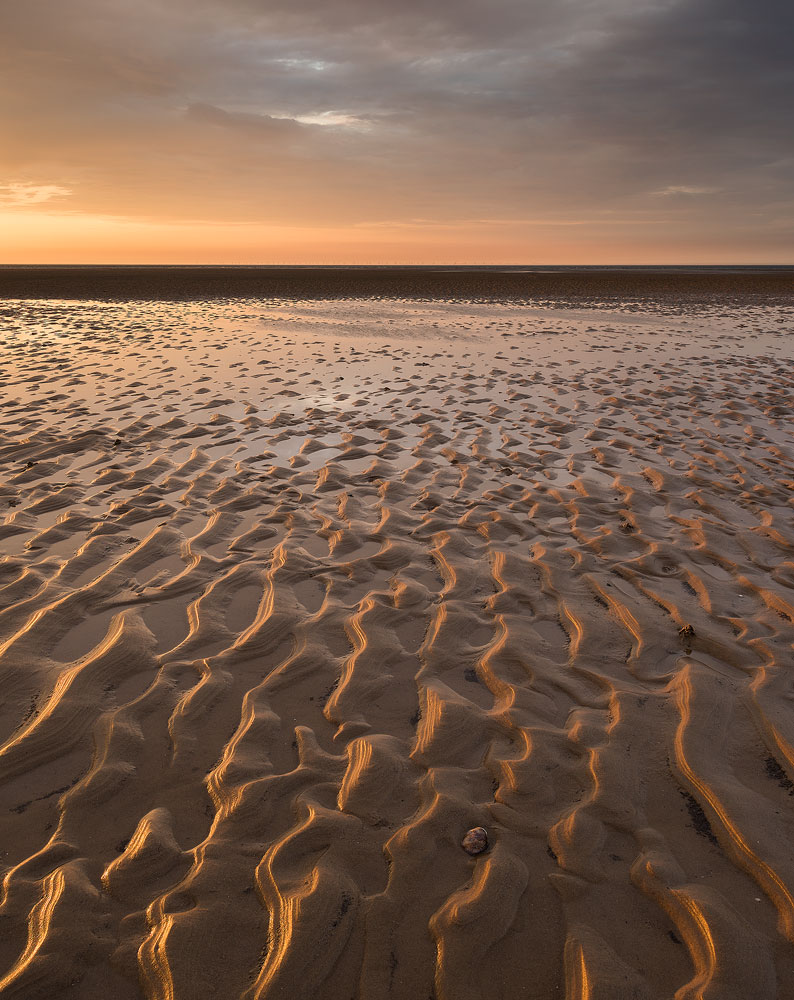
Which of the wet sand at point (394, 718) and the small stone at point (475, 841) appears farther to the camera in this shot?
the small stone at point (475, 841)

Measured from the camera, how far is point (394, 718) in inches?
151

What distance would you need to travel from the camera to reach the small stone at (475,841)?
289 cm

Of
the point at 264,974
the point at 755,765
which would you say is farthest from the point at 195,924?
the point at 755,765

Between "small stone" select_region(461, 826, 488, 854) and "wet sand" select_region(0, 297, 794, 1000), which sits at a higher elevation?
"small stone" select_region(461, 826, 488, 854)

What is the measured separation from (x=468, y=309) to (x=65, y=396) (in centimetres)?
2538

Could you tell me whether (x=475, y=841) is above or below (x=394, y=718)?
above

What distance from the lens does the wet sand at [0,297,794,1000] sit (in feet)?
8.21

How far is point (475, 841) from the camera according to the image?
2.91m

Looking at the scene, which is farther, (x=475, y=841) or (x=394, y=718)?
(x=394, y=718)

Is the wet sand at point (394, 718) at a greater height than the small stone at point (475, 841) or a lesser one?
lesser

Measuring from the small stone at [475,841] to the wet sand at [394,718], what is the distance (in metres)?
0.04

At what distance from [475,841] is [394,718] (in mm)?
1024

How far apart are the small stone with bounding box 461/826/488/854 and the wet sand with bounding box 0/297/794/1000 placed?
0.13 feet

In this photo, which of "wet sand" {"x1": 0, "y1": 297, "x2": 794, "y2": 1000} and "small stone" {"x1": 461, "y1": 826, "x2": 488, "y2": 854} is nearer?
"wet sand" {"x1": 0, "y1": 297, "x2": 794, "y2": 1000}
